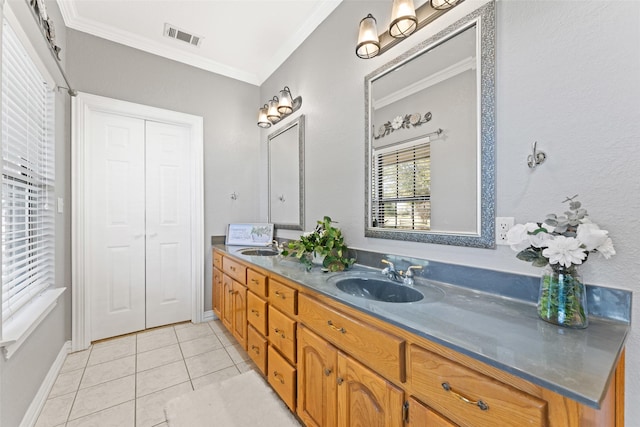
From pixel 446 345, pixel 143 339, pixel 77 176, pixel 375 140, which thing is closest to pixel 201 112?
pixel 77 176

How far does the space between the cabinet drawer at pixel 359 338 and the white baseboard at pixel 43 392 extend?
1.61 meters

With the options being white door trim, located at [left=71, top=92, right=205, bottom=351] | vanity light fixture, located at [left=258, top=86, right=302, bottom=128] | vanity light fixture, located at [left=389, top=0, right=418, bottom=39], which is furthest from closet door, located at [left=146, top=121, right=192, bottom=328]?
vanity light fixture, located at [left=389, top=0, right=418, bottom=39]

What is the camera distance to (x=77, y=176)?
2229 millimetres

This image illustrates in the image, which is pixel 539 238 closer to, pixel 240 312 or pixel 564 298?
pixel 564 298

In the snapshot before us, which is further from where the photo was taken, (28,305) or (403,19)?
(28,305)

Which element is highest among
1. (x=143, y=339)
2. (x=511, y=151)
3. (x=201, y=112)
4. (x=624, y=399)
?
(x=201, y=112)

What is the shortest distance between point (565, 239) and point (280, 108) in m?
2.22

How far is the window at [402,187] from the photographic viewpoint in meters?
1.39

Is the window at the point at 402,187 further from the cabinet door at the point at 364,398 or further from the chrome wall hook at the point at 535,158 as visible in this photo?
the cabinet door at the point at 364,398

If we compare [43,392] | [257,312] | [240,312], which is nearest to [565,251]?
[257,312]

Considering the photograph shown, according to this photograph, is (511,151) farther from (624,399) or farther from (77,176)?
(77,176)

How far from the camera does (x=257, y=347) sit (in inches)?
71.3

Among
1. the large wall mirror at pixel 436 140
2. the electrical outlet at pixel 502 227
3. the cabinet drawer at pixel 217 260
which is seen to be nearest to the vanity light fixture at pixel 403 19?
the large wall mirror at pixel 436 140

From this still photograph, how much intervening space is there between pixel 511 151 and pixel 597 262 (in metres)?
0.48
